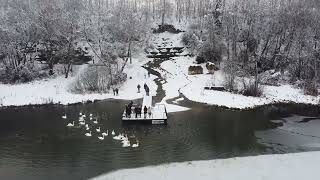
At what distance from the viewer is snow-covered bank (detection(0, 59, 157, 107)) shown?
48.4 m

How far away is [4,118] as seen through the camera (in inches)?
1660

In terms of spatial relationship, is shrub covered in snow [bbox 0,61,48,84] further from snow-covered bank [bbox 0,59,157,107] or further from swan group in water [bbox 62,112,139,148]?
swan group in water [bbox 62,112,139,148]

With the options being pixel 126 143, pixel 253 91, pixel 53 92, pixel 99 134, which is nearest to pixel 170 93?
pixel 253 91

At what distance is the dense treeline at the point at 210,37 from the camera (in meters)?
57.0

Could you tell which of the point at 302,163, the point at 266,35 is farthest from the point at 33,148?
the point at 266,35

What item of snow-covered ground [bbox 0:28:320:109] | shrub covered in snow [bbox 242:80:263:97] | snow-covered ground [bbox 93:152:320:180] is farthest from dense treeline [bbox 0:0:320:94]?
snow-covered ground [bbox 93:152:320:180]

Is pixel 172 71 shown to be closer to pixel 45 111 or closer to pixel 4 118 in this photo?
pixel 45 111

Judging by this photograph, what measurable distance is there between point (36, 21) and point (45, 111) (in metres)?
19.0

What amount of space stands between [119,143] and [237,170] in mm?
10388

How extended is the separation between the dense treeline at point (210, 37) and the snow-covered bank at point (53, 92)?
2.86 metres

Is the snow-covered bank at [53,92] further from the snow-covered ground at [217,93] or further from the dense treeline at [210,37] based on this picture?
the snow-covered ground at [217,93]

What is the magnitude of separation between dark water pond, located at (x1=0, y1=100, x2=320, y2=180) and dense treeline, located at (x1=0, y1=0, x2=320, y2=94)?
11191 millimetres

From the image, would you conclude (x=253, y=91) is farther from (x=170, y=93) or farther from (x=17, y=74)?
(x=17, y=74)

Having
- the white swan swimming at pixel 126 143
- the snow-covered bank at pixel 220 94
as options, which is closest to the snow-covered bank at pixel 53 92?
the snow-covered bank at pixel 220 94
